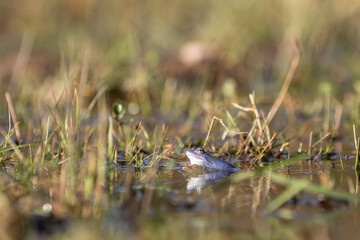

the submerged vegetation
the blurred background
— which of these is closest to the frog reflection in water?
the submerged vegetation

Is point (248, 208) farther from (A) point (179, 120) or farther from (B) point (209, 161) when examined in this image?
(A) point (179, 120)

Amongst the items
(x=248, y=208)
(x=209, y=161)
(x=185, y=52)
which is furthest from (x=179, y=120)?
(x=248, y=208)

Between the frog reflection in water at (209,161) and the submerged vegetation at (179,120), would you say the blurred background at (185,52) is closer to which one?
the submerged vegetation at (179,120)

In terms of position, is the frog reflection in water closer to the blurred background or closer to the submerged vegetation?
the submerged vegetation

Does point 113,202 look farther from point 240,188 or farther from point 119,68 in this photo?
point 119,68

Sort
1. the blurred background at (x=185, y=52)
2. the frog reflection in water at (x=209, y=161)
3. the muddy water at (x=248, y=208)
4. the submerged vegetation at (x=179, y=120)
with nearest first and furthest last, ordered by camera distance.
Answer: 1. the muddy water at (x=248, y=208)
2. the submerged vegetation at (x=179, y=120)
3. the frog reflection in water at (x=209, y=161)
4. the blurred background at (x=185, y=52)

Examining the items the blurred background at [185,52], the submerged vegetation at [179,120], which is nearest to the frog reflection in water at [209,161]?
the submerged vegetation at [179,120]

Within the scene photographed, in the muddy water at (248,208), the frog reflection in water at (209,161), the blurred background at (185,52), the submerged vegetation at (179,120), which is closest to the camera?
the muddy water at (248,208)
